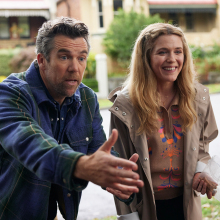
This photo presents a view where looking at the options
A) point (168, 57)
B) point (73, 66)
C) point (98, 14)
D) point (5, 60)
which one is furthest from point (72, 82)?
point (98, 14)

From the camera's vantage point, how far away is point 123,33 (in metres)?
22.0

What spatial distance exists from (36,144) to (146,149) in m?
1.17

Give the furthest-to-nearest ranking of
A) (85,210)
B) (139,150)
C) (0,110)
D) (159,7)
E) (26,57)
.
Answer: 1. (159,7)
2. (26,57)
3. (85,210)
4. (139,150)
5. (0,110)

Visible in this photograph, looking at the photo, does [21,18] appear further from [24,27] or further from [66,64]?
[66,64]

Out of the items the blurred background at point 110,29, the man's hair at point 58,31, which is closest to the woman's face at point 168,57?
the man's hair at point 58,31

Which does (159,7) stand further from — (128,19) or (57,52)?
(57,52)

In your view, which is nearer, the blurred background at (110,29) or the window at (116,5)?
the blurred background at (110,29)

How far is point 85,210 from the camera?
5211 millimetres

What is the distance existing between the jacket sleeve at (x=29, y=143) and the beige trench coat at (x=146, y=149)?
2.98ft

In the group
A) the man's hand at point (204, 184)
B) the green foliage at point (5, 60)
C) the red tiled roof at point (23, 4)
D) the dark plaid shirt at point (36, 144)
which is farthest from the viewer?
the red tiled roof at point (23, 4)

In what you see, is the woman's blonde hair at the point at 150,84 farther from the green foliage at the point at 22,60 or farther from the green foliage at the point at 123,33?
the green foliage at the point at 123,33

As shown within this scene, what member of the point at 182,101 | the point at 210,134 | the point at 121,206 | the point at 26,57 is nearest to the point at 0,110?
the point at 121,206

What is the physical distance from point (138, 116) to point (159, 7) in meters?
25.9

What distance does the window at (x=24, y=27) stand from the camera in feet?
93.7
